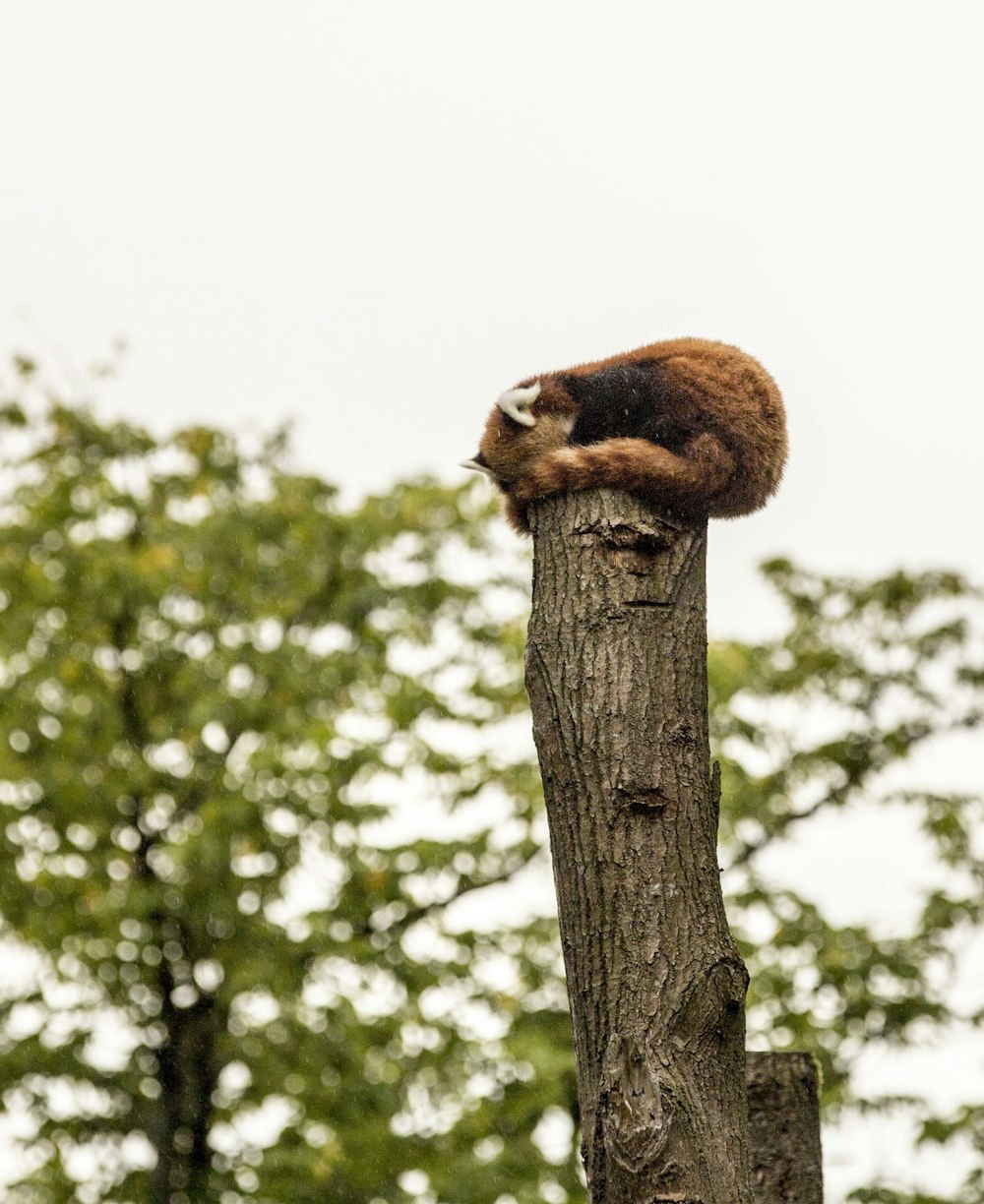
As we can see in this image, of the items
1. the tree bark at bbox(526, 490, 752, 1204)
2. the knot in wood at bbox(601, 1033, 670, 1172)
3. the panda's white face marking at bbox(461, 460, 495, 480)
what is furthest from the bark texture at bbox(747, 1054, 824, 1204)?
the panda's white face marking at bbox(461, 460, 495, 480)

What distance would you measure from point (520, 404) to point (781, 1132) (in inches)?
93.9

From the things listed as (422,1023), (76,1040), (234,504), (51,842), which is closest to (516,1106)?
(422,1023)

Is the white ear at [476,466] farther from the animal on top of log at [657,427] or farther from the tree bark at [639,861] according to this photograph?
the tree bark at [639,861]

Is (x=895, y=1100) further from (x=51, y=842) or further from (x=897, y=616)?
(x=51, y=842)

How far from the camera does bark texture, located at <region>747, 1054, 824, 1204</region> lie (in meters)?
4.23

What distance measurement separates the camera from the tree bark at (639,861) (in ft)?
8.76

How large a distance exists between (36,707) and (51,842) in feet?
3.17

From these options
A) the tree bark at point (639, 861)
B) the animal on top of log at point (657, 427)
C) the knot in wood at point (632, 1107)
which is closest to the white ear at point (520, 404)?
the animal on top of log at point (657, 427)

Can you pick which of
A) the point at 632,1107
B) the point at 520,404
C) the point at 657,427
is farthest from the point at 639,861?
the point at 520,404

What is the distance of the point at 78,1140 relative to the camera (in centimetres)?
915

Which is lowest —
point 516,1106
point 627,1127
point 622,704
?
point 627,1127

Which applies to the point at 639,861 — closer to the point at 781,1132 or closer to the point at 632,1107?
the point at 632,1107

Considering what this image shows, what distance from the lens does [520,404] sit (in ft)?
11.8

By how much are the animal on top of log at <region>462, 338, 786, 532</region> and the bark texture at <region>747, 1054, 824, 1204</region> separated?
1.81m
